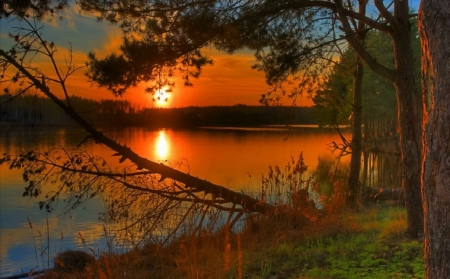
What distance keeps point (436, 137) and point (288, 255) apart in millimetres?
3342

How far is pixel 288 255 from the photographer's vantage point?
623 cm

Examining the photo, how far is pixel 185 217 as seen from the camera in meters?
7.51

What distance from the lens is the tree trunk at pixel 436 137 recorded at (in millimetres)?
3289

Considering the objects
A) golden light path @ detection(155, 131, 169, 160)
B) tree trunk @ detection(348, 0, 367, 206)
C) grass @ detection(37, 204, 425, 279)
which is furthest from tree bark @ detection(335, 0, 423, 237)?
golden light path @ detection(155, 131, 169, 160)

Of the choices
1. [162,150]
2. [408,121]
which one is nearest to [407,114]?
[408,121]

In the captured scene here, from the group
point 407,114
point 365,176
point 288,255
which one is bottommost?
point 365,176

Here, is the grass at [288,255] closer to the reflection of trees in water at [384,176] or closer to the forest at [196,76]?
the forest at [196,76]

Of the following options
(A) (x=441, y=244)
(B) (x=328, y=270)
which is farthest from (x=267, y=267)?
(A) (x=441, y=244)

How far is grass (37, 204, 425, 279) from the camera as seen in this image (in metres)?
5.45

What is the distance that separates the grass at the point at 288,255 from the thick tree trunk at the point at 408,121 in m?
0.44

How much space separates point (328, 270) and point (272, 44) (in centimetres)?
452

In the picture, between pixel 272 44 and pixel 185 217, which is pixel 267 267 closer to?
pixel 185 217

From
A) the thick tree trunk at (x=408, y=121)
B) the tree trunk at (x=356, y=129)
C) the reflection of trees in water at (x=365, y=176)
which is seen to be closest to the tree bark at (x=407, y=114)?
the thick tree trunk at (x=408, y=121)

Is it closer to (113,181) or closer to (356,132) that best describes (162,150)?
Answer: (356,132)
